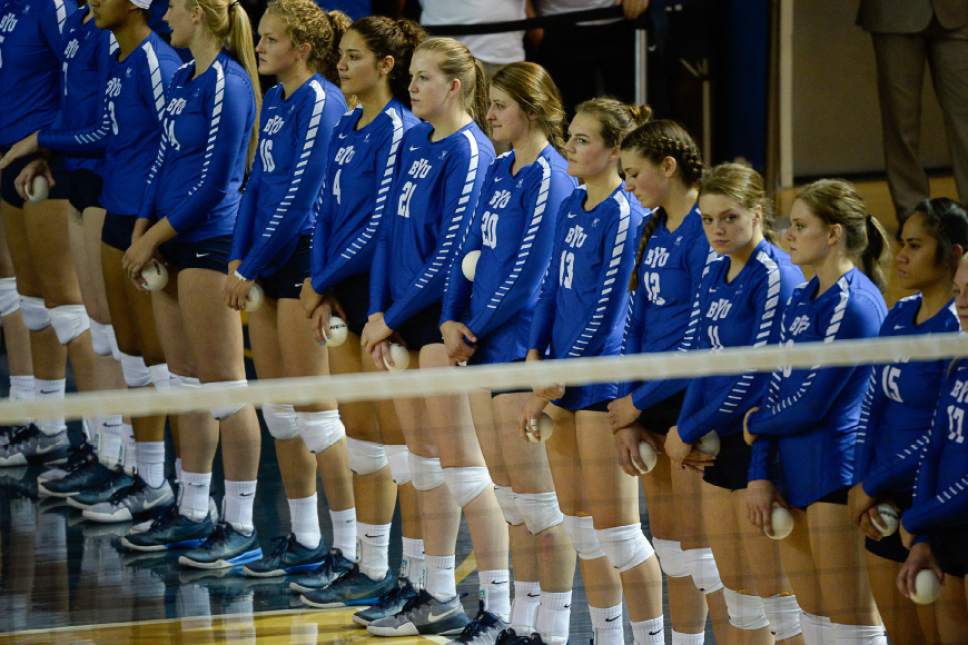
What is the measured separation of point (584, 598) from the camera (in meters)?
5.53

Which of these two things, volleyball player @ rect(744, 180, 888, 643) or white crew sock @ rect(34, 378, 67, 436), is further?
white crew sock @ rect(34, 378, 67, 436)

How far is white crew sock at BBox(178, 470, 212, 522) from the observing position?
245 inches

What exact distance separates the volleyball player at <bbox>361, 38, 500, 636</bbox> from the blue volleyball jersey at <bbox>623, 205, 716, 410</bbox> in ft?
2.50

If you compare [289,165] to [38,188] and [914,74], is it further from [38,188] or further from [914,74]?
[914,74]

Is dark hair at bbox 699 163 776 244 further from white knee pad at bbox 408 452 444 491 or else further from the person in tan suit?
the person in tan suit

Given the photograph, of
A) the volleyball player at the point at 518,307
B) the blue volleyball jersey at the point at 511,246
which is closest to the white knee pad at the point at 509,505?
the volleyball player at the point at 518,307

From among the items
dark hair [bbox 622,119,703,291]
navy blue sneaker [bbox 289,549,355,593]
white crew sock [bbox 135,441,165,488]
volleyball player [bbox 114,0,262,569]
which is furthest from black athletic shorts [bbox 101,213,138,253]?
dark hair [bbox 622,119,703,291]

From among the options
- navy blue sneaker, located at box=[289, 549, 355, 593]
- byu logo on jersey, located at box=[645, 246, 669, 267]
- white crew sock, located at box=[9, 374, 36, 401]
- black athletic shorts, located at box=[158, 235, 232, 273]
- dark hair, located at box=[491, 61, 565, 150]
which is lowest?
white crew sock, located at box=[9, 374, 36, 401]

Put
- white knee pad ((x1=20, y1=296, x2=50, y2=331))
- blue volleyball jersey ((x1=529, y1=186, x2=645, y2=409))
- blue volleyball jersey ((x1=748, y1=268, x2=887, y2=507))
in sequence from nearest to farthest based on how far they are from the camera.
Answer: blue volleyball jersey ((x1=748, y1=268, x2=887, y2=507)) < blue volleyball jersey ((x1=529, y1=186, x2=645, y2=409)) < white knee pad ((x1=20, y1=296, x2=50, y2=331))

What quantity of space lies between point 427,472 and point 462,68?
4.26 feet

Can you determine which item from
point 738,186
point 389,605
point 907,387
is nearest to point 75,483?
point 389,605

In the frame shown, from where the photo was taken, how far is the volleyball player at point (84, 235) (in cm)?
667

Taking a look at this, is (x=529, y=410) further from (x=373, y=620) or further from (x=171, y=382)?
(x=171, y=382)

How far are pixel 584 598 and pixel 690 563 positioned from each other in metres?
1.04
